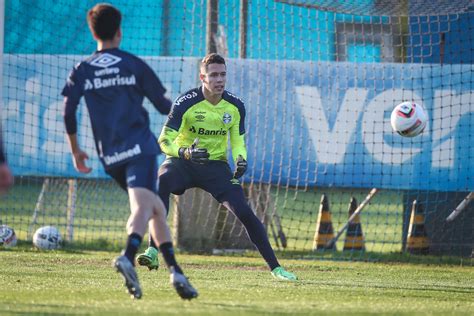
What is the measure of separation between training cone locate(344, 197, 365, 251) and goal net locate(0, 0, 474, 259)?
0.02 meters

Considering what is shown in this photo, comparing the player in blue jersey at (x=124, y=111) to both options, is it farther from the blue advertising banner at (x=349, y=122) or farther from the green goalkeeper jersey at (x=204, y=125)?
the blue advertising banner at (x=349, y=122)

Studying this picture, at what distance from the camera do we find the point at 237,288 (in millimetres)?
8352

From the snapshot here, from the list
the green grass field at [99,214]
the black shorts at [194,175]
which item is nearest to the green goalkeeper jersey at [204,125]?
→ the black shorts at [194,175]

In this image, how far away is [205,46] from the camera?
1446cm

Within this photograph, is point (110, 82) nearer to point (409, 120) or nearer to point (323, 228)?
point (409, 120)

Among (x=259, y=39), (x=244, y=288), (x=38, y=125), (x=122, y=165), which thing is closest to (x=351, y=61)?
(x=259, y=39)

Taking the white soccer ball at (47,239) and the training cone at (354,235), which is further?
the training cone at (354,235)

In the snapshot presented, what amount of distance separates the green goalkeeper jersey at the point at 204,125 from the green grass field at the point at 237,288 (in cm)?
127

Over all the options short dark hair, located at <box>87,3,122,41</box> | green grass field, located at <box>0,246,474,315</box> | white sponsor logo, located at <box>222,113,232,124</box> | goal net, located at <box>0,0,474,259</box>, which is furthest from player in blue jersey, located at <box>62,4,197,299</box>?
goal net, located at <box>0,0,474,259</box>

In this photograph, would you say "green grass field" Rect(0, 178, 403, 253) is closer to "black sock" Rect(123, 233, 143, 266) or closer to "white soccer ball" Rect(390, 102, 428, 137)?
"white soccer ball" Rect(390, 102, 428, 137)

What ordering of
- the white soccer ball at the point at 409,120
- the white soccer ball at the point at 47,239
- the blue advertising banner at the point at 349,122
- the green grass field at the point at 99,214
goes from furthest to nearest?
the green grass field at the point at 99,214 → the blue advertising banner at the point at 349,122 → the white soccer ball at the point at 47,239 → the white soccer ball at the point at 409,120

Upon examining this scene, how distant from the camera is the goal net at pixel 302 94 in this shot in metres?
13.1

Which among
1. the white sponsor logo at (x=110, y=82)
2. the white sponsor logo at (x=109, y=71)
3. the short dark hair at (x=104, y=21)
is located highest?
the short dark hair at (x=104, y=21)

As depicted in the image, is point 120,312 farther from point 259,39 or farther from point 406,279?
point 259,39
